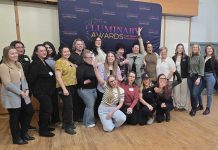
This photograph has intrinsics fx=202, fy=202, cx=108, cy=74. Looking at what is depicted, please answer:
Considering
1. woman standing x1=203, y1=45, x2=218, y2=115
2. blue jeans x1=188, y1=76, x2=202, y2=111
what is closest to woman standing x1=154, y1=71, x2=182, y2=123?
blue jeans x1=188, y1=76, x2=202, y2=111

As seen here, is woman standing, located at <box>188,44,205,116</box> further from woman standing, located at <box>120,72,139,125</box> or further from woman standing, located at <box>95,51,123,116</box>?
woman standing, located at <box>95,51,123,116</box>

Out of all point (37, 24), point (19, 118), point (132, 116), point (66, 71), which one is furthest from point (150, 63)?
point (19, 118)

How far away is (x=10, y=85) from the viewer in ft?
7.91

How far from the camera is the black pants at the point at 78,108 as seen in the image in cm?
341

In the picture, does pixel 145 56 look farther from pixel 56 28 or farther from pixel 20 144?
pixel 20 144

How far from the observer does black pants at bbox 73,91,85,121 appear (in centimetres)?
341

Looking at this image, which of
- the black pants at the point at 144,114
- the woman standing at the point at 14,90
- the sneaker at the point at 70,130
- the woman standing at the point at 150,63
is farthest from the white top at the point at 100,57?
the woman standing at the point at 14,90

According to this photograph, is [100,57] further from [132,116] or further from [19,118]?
[19,118]

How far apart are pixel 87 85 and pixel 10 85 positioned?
1.20 meters

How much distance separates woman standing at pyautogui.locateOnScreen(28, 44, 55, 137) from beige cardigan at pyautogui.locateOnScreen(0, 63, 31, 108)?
25 cm

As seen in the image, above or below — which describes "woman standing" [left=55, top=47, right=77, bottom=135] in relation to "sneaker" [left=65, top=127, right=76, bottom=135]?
above

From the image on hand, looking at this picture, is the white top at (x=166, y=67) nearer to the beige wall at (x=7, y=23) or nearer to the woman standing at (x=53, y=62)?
the woman standing at (x=53, y=62)

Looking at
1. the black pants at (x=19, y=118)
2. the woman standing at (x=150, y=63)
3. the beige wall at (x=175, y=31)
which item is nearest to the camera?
→ the black pants at (x=19, y=118)

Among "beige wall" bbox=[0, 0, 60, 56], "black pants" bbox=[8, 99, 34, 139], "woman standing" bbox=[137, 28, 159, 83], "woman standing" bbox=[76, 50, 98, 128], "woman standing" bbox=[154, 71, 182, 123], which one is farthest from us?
"woman standing" bbox=[137, 28, 159, 83]
